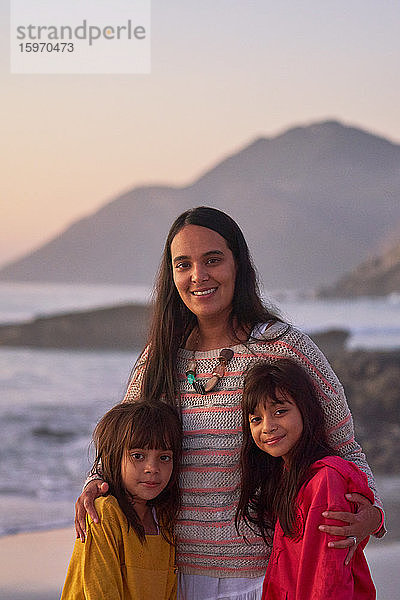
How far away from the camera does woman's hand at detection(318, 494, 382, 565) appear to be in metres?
1.64

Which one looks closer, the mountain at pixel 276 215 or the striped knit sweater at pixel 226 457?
the striped knit sweater at pixel 226 457

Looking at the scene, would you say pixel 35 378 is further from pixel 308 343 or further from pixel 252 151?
pixel 308 343

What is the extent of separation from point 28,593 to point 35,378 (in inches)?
83.7

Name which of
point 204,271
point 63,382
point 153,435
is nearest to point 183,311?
point 204,271

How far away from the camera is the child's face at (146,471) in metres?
1.80

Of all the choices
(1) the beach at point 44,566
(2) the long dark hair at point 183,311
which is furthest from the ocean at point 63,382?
(2) the long dark hair at point 183,311

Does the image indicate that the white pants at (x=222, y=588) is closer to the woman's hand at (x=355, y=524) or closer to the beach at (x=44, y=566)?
the woman's hand at (x=355, y=524)

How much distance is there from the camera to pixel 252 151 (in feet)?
17.7

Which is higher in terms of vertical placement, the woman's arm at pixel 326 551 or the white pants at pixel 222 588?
the woman's arm at pixel 326 551

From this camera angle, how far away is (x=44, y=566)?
3695mm

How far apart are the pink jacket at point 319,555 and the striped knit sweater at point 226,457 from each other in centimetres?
11

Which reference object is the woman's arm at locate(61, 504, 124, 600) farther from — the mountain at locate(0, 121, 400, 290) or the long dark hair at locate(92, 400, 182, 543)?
the mountain at locate(0, 121, 400, 290)

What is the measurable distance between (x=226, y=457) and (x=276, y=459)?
0.11m

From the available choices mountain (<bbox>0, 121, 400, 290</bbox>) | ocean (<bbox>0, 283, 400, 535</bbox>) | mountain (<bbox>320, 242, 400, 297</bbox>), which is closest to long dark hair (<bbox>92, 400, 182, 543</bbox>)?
ocean (<bbox>0, 283, 400, 535</bbox>)
